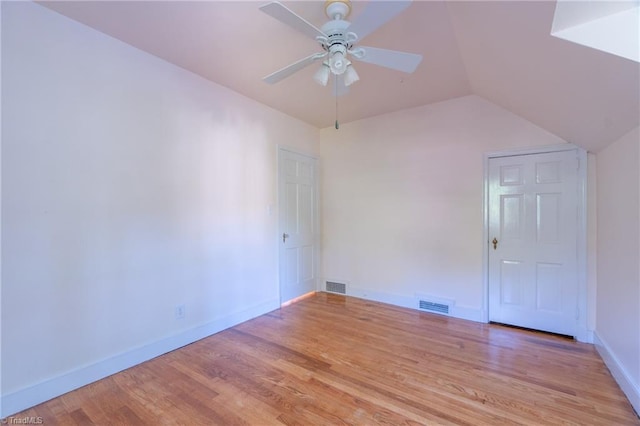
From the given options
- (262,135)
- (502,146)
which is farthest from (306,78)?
(502,146)

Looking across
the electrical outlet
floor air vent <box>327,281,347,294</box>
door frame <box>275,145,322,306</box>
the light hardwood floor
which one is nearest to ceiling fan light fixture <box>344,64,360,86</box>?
door frame <box>275,145,322,306</box>

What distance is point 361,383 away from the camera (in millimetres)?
2184

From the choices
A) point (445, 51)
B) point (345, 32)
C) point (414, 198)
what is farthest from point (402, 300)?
point (345, 32)

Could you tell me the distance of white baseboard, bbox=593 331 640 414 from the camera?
188 cm

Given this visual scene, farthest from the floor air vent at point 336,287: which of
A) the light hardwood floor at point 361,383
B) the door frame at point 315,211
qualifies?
the light hardwood floor at point 361,383

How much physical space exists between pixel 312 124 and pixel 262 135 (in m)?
1.06

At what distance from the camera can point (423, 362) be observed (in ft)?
8.13

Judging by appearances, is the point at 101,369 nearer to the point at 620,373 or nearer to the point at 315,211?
the point at 315,211

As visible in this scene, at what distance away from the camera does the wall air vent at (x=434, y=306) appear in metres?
3.59

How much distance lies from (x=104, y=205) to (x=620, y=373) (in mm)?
4179

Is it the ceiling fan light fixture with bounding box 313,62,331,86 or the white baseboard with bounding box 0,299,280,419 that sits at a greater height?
the ceiling fan light fixture with bounding box 313,62,331,86

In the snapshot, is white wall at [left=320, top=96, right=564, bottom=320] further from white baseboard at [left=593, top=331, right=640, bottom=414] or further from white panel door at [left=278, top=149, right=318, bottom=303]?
white baseboard at [left=593, top=331, right=640, bottom=414]

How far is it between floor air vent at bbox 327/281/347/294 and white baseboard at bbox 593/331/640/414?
285cm

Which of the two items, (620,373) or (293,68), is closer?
(293,68)
